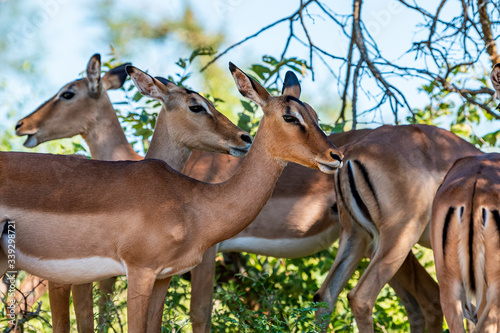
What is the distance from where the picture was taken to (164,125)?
5230mm

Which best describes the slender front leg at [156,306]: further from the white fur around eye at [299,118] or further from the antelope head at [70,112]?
the antelope head at [70,112]

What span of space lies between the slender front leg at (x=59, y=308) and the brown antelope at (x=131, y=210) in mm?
675

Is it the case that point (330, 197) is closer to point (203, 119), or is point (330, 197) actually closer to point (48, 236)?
point (203, 119)

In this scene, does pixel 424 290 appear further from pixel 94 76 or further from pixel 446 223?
pixel 94 76

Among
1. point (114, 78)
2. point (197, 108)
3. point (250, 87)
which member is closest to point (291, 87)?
point (250, 87)

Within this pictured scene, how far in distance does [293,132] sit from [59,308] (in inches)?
72.0

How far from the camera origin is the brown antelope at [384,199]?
502 centimetres

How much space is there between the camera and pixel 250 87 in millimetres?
4137

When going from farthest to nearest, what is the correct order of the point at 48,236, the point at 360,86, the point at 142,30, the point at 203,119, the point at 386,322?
the point at 142,30, the point at 386,322, the point at 360,86, the point at 203,119, the point at 48,236

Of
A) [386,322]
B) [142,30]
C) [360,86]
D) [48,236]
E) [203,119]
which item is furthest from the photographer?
[142,30]

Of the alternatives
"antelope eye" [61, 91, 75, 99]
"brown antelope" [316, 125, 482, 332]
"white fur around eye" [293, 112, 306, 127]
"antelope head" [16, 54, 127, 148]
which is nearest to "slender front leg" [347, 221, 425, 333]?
"brown antelope" [316, 125, 482, 332]

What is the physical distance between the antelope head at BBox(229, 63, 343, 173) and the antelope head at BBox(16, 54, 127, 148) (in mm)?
2008

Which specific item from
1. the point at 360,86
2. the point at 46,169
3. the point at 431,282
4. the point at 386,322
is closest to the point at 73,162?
the point at 46,169

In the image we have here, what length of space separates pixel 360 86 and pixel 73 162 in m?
2.83
